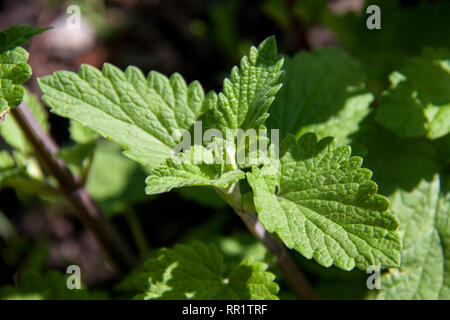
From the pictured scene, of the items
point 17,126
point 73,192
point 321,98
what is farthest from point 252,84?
point 17,126

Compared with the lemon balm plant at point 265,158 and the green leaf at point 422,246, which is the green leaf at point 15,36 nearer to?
the lemon balm plant at point 265,158

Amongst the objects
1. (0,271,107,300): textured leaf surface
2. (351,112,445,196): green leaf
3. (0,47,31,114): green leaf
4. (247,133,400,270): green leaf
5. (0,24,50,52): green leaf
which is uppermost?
(0,24,50,52): green leaf

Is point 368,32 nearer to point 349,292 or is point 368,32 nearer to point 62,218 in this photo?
point 349,292

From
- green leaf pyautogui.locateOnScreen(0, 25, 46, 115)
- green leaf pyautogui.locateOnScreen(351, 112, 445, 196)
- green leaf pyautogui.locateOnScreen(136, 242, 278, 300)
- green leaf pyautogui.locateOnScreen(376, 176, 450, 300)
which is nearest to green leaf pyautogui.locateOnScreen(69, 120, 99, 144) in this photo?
green leaf pyautogui.locateOnScreen(0, 25, 46, 115)

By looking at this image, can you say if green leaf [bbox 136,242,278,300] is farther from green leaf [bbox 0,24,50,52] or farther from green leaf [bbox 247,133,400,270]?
green leaf [bbox 0,24,50,52]

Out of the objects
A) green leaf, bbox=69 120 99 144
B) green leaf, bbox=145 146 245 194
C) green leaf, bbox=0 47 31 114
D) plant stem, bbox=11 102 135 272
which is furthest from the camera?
green leaf, bbox=69 120 99 144

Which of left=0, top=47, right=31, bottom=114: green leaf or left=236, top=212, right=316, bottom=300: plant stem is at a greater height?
left=0, top=47, right=31, bottom=114: green leaf
